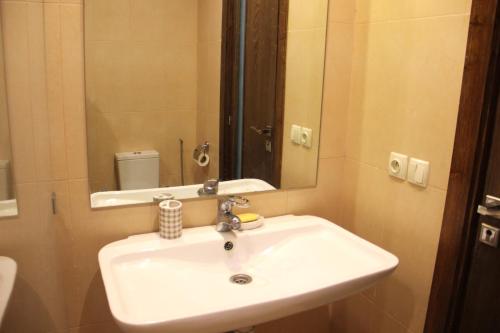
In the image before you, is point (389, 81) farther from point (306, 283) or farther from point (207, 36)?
point (306, 283)

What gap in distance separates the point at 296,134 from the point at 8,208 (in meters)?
1.04

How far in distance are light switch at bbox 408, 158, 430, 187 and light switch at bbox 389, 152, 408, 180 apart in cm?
2

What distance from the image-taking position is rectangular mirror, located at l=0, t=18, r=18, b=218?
104cm

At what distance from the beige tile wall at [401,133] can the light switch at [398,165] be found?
0.03m

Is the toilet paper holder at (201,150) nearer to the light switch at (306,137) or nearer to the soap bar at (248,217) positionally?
the soap bar at (248,217)

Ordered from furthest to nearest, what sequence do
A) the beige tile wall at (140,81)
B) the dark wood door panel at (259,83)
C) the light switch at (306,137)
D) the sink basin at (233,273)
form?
the light switch at (306,137), the dark wood door panel at (259,83), the beige tile wall at (140,81), the sink basin at (233,273)

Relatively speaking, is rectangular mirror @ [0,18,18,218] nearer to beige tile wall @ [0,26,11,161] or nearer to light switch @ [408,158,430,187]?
beige tile wall @ [0,26,11,161]

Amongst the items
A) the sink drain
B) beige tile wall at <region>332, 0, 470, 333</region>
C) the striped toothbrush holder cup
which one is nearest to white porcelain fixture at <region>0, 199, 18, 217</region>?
the striped toothbrush holder cup

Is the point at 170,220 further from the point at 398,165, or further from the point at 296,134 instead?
the point at 398,165

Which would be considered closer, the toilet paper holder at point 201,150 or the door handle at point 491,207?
the door handle at point 491,207

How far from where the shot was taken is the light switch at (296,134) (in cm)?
170

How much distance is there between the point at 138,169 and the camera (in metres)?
1.39

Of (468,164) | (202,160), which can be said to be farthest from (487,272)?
(202,160)

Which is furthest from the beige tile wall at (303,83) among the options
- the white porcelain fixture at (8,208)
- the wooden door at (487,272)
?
the white porcelain fixture at (8,208)
